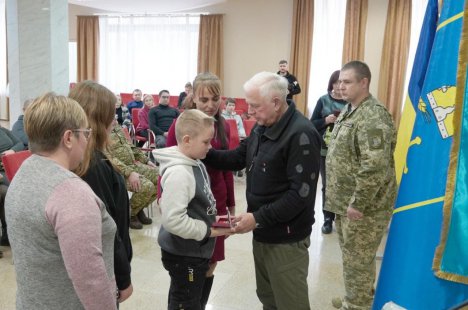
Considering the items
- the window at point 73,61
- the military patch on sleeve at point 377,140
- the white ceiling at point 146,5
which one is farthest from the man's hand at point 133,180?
the window at point 73,61

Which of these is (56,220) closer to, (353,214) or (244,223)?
(244,223)

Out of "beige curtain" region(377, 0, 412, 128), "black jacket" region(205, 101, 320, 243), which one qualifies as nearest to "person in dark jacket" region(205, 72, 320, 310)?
"black jacket" region(205, 101, 320, 243)

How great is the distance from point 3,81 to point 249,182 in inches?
488

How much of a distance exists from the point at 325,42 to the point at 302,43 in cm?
50

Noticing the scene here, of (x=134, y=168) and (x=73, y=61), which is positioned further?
(x=73, y=61)

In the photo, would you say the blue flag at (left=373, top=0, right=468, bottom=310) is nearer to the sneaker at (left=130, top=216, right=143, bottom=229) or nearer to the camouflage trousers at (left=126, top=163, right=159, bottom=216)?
the camouflage trousers at (left=126, top=163, right=159, bottom=216)

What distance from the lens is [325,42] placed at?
9.19 meters

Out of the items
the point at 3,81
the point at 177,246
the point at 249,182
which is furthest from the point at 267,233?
the point at 3,81

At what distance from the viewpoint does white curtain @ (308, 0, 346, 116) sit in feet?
29.6

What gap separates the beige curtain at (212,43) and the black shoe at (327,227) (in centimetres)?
662

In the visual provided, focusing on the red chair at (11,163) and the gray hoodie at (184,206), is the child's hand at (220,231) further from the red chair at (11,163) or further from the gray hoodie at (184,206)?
the red chair at (11,163)

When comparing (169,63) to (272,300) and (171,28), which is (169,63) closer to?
(171,28)

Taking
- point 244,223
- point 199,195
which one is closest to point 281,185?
point 244,223

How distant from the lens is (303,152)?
1647mm
